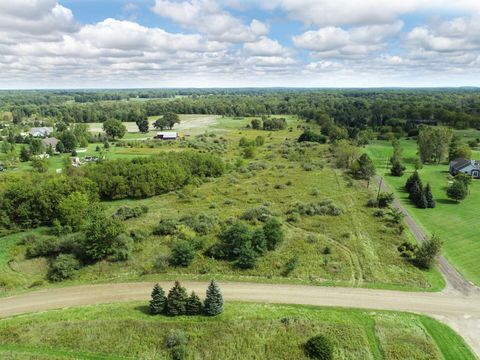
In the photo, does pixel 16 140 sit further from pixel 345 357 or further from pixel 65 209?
pixel 345 357

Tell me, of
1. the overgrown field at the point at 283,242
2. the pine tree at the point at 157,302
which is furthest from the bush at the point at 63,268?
the pine tree at the point at 157,302

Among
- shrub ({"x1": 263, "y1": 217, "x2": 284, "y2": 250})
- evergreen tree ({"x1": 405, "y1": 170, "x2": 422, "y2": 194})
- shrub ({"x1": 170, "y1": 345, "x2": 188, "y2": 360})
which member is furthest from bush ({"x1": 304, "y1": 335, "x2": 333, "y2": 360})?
evergreen tree ({"x1": 405, "y1": 170, "x2": 422, "y2": 194})

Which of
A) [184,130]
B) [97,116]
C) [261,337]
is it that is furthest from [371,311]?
[97,116]

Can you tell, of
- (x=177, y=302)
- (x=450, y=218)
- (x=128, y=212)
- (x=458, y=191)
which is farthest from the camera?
(x=458, y=191)

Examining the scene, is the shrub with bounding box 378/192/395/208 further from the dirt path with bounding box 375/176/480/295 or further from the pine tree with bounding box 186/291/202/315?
the pine tree with bounding box 186/291/202/315

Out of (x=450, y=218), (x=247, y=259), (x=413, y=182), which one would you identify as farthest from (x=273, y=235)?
(x=413, y=182)

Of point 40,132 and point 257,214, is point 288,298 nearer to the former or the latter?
point 257,214

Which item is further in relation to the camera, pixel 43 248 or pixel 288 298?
pixel 43 248

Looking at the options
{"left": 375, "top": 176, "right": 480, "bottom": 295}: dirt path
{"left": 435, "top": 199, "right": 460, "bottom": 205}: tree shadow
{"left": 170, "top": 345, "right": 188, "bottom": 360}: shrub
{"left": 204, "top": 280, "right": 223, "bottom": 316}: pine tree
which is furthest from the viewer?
{"left": 435, "top": 199, "right": 460, "bottom": 205}: tree shadow
